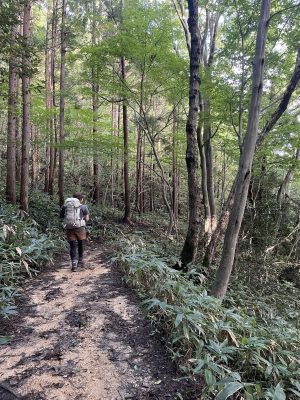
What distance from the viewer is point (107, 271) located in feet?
20.4

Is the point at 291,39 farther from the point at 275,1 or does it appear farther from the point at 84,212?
the point at 84,212

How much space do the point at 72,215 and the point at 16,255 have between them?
1.36 metres

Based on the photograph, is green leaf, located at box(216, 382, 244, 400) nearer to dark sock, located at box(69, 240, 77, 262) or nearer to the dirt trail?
the dirt trail

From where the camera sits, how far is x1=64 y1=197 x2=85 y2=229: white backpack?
A: 633cm

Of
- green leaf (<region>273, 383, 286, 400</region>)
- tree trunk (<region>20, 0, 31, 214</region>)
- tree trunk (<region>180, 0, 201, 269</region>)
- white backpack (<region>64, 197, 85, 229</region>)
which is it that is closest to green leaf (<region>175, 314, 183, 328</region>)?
green leaf (<region>273, 383, 286, 400</region>)

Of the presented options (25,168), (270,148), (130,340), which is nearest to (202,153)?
(270,148)

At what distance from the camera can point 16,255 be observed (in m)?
5.70

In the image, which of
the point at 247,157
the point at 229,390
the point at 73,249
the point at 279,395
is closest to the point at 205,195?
the point at 247,157

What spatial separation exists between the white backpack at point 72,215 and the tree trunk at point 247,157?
10.4 feet

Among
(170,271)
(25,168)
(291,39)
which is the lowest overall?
(170,271)

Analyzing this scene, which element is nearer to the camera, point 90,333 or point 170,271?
point 90,333

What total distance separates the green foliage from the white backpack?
90 cm

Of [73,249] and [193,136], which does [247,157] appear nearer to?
[193,136]

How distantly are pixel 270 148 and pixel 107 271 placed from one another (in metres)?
6.54
